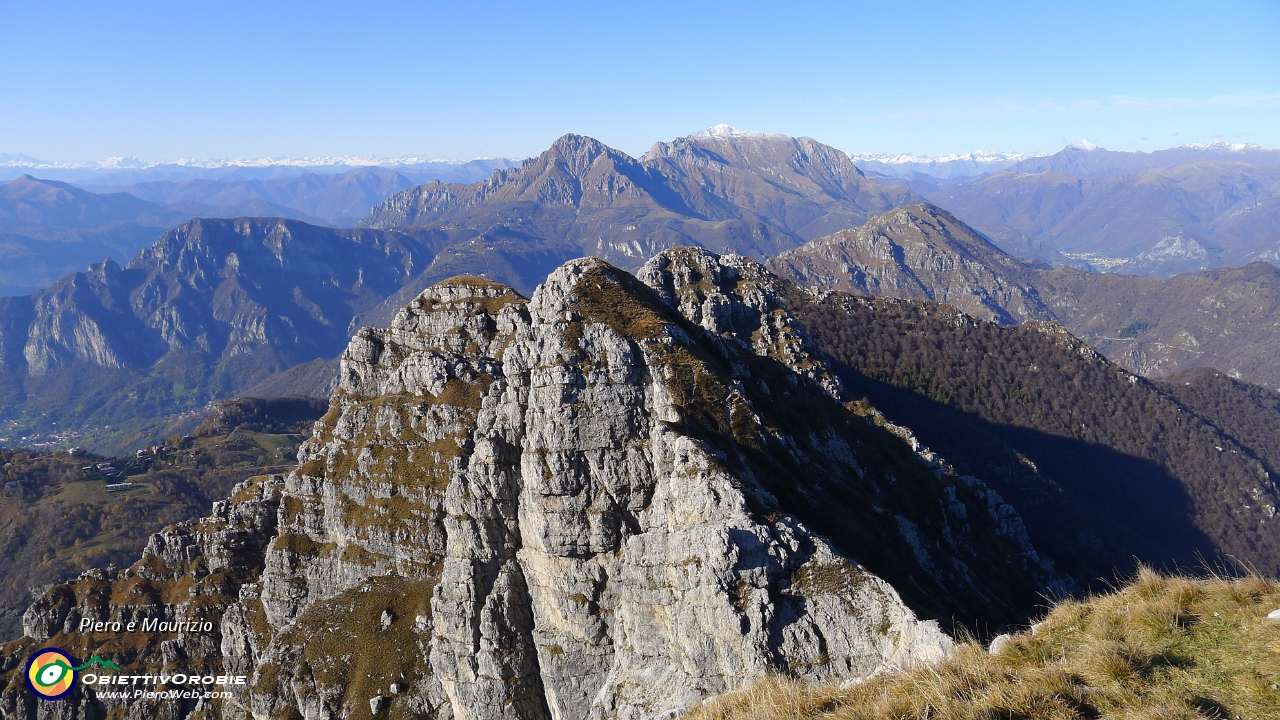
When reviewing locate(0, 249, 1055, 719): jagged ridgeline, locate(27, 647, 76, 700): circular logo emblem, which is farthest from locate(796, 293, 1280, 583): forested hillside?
locate(27, 647, 76, 700): circular logo emblem

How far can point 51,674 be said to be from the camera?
90.9 meters

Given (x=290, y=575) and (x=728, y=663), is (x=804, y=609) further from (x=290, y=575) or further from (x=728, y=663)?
(x=290, y=575)

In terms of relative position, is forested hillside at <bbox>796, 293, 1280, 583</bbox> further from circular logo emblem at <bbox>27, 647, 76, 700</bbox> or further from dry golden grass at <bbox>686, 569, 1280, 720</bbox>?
circular logo emblem at <bbox>27, 647, 76, 700</bbox>

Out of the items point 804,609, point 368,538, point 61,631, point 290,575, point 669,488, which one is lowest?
point 61,631

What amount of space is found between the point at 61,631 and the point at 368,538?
65408 millimetres

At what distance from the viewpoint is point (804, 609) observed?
42156mm

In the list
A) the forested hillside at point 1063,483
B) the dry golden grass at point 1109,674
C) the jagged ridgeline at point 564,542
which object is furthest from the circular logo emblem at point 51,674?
the forested hillside at point 1063,483

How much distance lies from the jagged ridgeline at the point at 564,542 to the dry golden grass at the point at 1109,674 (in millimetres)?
14063

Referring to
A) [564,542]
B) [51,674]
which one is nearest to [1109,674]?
[564,542]

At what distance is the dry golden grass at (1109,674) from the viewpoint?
13703 millimetres

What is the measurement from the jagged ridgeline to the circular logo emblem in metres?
3.37

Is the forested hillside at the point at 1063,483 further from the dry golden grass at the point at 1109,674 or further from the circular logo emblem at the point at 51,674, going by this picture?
the circular logo emblem at the point at 51,674

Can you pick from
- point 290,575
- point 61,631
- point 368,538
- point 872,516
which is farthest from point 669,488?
point 61,631

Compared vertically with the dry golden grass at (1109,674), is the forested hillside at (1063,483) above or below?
below
